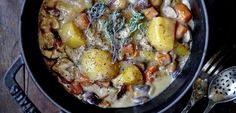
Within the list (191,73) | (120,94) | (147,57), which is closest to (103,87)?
(120,94)

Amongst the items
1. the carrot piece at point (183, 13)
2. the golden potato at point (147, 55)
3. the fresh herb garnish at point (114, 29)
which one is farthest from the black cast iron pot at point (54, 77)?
the fresh herb garnish at point (114, 29)

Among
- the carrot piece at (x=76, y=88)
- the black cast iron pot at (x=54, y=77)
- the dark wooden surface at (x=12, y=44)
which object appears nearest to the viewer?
the black cast iron pot at (x=54, y=77)

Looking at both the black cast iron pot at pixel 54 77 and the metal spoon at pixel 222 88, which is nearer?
the black cast iron pot at pixel 54 77

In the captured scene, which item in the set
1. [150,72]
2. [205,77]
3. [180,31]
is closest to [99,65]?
[150,72]

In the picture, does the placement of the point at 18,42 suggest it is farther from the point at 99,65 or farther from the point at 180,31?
the point at 180,31

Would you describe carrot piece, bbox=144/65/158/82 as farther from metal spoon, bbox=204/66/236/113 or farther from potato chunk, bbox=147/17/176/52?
metal spoon, bbox=204/66/236/113

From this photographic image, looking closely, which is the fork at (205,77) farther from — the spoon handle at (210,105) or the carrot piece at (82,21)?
the carrot piece at (82,21)

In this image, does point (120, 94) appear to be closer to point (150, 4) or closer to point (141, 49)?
point (141, 49)
